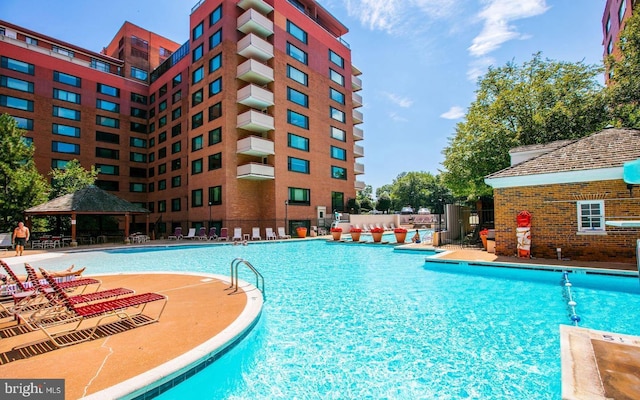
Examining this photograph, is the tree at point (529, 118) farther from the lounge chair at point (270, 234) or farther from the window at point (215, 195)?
the window at point (215, 195)

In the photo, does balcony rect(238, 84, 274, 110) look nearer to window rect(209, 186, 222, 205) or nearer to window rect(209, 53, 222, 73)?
window rect(209, 53, 222, 73)

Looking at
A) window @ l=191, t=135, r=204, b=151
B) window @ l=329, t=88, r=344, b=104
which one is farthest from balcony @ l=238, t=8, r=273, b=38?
window @ l=191, t=135, r=204, b=151

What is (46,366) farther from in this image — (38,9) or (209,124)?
(209,124)

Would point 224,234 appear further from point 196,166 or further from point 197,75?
point 197,75

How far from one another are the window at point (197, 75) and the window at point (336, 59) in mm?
14320

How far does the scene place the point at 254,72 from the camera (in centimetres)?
2547

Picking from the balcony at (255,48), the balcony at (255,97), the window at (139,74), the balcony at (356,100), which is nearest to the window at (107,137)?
the window at (139,74)

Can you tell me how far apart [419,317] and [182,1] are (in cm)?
3548

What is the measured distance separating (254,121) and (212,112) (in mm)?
4806

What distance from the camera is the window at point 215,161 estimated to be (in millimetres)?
25780

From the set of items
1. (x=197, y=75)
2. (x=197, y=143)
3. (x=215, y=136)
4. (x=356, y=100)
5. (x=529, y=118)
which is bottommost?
(x=529, y=118)

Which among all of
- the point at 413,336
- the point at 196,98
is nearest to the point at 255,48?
the point at 196,98

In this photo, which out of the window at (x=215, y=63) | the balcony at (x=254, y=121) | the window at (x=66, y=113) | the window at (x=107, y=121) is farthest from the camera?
the window at (x=107, y=121)

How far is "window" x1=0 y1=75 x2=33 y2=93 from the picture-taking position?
3129 centimetres
